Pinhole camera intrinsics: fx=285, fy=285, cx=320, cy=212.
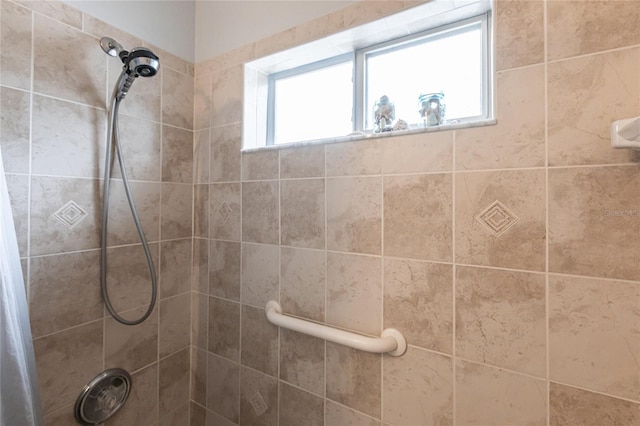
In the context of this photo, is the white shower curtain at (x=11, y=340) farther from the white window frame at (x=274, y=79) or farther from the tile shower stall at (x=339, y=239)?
the white window frame at (x=274, y=79)

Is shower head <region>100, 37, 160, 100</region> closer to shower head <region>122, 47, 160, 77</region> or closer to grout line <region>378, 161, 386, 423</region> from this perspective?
shower head <region>122, 47, 160, 77</region>

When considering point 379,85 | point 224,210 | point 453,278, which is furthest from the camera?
point 224,210

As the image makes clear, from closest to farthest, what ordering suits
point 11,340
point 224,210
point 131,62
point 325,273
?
1. point 11,340
2. point 131,62
3. point 325,273
4. point 224,210

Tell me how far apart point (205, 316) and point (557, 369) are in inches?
50.3

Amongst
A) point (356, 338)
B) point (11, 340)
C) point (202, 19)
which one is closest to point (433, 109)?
point (356, 338)

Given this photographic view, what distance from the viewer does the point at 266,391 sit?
1.13 meters

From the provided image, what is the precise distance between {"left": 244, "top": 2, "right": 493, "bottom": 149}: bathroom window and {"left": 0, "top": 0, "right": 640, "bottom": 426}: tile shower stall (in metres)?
0.11

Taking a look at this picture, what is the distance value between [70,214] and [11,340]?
0.42 metres

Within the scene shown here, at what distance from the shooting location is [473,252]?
2.57ft

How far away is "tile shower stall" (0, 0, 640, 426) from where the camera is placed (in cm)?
67

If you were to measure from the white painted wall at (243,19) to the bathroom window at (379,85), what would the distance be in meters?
0.11

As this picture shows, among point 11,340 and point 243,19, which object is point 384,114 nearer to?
point 243,19

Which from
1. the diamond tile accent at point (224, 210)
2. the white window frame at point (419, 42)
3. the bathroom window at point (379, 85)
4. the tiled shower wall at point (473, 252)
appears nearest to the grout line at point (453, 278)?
the tiled shower wall at point (473, 252)

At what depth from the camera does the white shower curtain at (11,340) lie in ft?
2.23
